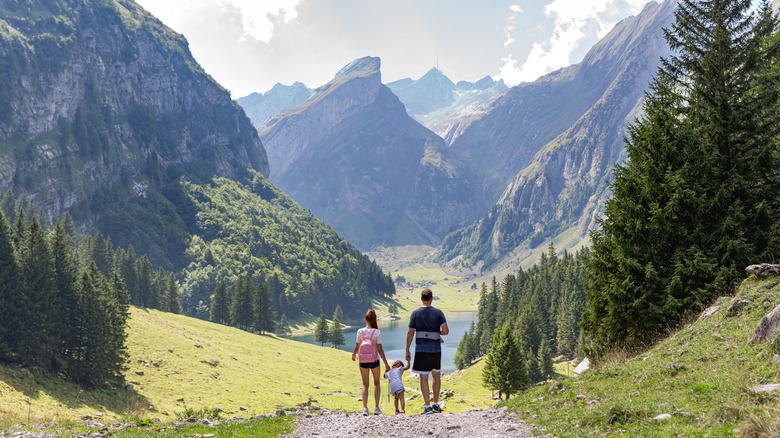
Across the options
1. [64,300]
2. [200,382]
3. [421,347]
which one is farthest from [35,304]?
[421,347]

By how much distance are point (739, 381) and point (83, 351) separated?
7579 centimetres

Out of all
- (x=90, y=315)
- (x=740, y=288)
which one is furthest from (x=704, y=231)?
(x=90, y=315)

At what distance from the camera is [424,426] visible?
15.6m

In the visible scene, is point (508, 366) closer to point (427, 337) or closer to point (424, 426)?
point (427, 337)

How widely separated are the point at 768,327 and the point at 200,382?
7370 centimetres

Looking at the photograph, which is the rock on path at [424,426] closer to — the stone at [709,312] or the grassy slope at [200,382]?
the stone at [709,312]

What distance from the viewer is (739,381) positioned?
1262 cm

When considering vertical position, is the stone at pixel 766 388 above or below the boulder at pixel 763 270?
below

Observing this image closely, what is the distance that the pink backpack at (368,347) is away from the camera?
18375mm

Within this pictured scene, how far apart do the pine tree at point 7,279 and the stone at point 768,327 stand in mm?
76178

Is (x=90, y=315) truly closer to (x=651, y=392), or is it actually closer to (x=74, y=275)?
(x=74, y=275)

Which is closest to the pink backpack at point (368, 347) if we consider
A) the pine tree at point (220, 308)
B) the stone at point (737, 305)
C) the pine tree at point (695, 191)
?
the stone at point (737, 305)

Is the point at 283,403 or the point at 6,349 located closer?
the point at 6,349

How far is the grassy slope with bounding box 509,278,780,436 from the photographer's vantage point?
1079 centimetres
